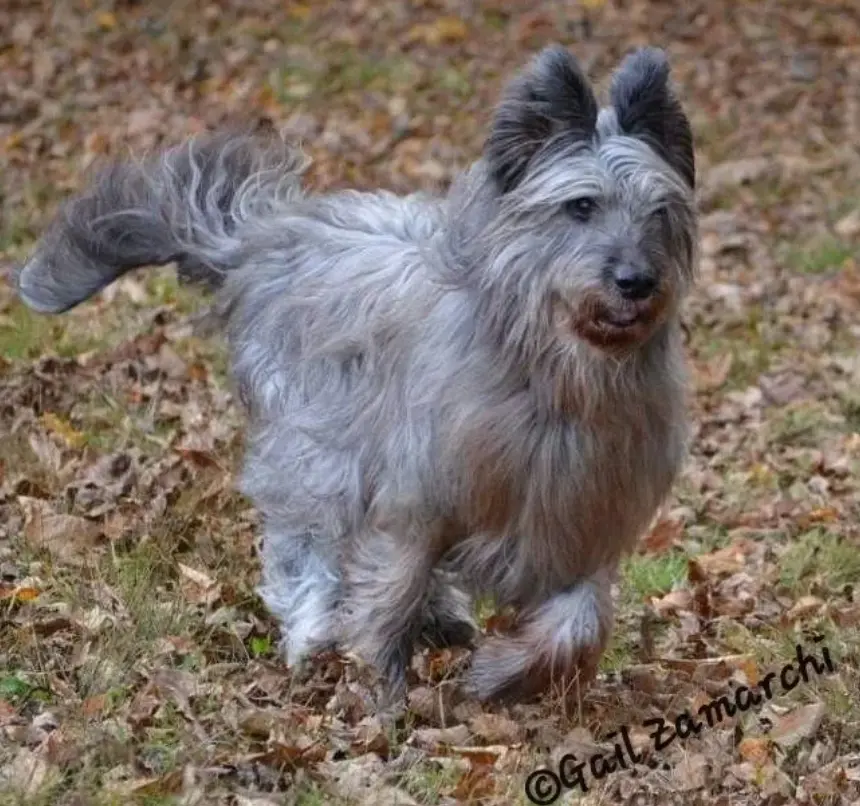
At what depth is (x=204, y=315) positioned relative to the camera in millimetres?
6453

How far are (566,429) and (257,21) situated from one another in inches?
412

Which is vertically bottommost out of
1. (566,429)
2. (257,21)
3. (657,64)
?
(257,21)

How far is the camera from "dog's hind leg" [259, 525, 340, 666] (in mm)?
5742

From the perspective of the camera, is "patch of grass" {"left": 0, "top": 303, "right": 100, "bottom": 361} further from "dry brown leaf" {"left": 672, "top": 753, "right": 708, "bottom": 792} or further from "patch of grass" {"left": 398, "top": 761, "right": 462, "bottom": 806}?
"dry brown leaf" {"left": 672, "top": 753, "right": 708, "bottom": 792}

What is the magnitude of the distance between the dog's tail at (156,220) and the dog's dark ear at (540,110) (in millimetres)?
1600

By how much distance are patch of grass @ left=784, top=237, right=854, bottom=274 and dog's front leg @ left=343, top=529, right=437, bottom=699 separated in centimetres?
547

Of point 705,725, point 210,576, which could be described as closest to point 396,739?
point 705,725

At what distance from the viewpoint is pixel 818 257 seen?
34.1 feet

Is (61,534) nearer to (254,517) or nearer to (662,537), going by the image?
(254,517)

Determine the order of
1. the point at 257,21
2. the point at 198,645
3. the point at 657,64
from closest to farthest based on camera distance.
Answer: the point at 657,64, the point at 198,645, the point at 257,21

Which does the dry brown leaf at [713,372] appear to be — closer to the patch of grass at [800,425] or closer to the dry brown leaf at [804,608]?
the patch of grass at [800,425]

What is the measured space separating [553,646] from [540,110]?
4.99ft

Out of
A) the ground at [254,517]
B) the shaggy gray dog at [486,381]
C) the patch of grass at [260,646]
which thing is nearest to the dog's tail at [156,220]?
the shaggy gray dog at [486,381]

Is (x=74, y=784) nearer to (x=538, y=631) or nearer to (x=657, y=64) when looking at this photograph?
(x=538, y=631)
